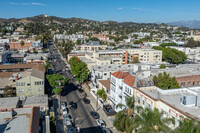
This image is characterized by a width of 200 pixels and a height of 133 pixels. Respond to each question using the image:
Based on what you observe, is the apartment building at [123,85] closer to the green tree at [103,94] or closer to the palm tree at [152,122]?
the green tree at [103,94]

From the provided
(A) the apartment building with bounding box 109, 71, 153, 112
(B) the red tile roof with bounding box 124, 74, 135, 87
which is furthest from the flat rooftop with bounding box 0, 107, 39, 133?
(B) the red tile roof with bounding box 124, 74, 135, 87

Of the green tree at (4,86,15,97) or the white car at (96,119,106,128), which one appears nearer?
the white car at (96,119,106,128)

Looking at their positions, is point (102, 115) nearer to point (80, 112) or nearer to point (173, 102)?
point (80, 112)

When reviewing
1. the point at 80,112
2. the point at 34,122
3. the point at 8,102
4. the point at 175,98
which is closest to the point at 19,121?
Result: the point at 34,122

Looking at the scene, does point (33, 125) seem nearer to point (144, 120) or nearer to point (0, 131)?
point (0, 131)

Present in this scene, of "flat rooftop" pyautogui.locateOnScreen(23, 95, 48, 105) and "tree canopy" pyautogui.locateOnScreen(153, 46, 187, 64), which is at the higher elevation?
"tree canopy" pyautogui.locateOnScreen(153, 46, 187, 64)

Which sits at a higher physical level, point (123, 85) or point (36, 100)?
point (123, 85)

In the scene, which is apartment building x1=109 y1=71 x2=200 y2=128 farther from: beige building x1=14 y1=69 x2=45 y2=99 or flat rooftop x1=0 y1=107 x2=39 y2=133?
beige building x1=14 y1=69 x2=45 y2=99

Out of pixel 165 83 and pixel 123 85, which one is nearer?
pixel 165 83

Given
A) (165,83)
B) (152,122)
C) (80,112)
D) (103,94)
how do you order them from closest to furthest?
(152,122)
(165,83)
(80,112)
(103,94)

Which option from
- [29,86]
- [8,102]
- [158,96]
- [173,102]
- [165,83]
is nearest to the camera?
[173,102]

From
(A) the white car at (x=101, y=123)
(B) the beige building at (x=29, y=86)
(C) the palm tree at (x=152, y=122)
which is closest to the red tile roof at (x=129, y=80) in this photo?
(A) the white car at (x=101, y=123)
